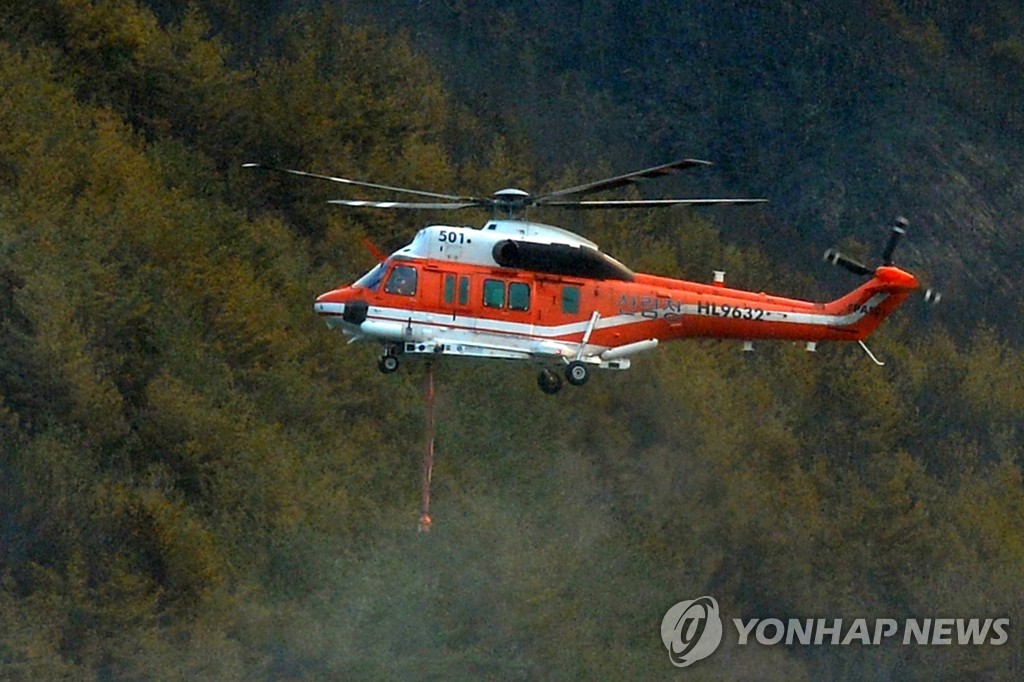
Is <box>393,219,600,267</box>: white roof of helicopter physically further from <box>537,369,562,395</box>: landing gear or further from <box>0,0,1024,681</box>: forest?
<box>0,0,1024,681</box>: forest

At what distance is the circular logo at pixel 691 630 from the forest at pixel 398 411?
46 centimetres

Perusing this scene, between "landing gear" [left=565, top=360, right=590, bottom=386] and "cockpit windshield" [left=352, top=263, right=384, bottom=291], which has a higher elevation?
"cockpit windshield" [left=352, top=263, right=384, bottom=291]

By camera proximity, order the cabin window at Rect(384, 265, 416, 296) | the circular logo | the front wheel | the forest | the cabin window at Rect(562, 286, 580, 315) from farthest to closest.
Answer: the circular logo < the forest < the cabin window at Rect(562, 286, 580, 315) < the cabin window at Rect(384, 265, 416, 296) < the front wheel

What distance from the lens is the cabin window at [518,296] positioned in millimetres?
26359

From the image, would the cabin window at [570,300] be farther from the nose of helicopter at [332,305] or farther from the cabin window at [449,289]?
the nose of helicopter at [332,305]

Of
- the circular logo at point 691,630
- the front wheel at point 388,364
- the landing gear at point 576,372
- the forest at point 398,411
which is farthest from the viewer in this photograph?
the circular logo at point 691,630

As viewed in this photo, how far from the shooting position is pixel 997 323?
218 ft

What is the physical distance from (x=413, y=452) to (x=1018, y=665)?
17.0 m

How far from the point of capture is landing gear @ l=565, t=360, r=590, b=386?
85.9 feet

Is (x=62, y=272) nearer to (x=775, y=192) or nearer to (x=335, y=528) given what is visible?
(x=335, y=528)

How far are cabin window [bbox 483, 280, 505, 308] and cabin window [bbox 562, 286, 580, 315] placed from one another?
0.74m

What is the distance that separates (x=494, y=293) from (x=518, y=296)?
11.3 inches

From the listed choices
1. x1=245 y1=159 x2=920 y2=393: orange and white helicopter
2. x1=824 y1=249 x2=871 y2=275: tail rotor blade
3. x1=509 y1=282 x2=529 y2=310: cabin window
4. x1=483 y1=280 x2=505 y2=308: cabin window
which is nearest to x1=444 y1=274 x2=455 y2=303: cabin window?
x1=245 y1=159 x2=920 y2=393: orange and white helicopter

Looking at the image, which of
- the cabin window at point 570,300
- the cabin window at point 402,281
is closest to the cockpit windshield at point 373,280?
the cabin window at point 402,281
